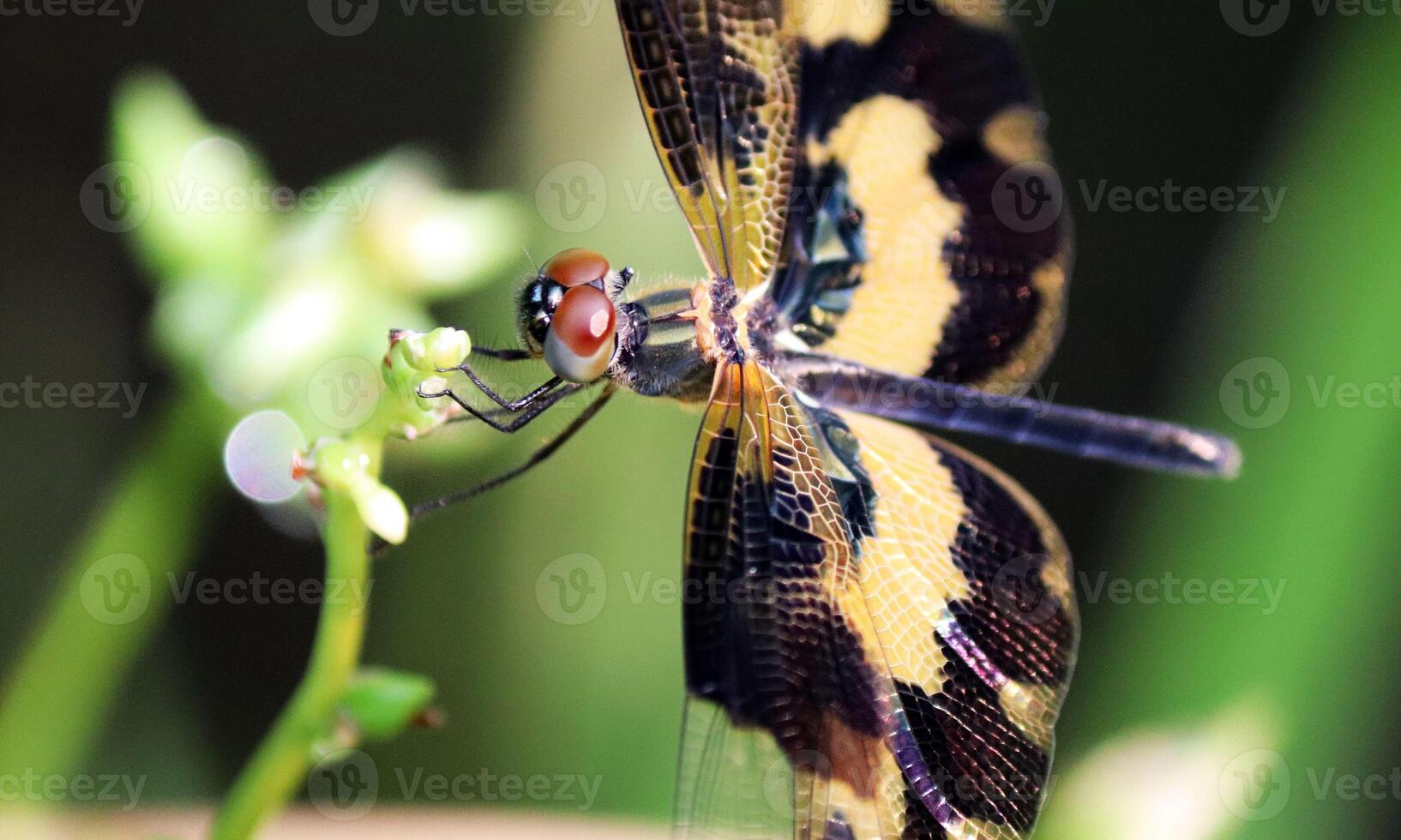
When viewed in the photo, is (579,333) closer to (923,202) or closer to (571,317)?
(571,317)

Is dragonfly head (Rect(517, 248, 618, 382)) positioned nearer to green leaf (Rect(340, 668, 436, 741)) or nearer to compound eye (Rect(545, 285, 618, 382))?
compound eye (Rect(545, 285, 618, 382))

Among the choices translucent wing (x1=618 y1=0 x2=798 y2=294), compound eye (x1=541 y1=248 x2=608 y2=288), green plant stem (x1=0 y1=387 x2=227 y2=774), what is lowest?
green plant stem (x1=0 y1=387 x2=227 y2=774)

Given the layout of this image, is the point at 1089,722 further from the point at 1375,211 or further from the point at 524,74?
the point at 524,74

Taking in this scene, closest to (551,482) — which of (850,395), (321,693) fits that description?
(850,395)

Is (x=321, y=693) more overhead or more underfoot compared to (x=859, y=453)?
more underfoot

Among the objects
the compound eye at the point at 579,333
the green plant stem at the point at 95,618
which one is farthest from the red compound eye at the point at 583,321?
the green plant stem at the point at 95,618

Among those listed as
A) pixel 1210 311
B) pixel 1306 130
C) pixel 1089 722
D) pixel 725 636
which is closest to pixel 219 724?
pixel 725 636

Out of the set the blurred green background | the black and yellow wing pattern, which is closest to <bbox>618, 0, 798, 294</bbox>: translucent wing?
the black and yellow wing pattern

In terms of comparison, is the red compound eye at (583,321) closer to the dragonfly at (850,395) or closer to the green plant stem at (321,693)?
the dragonfly at (850,395)
